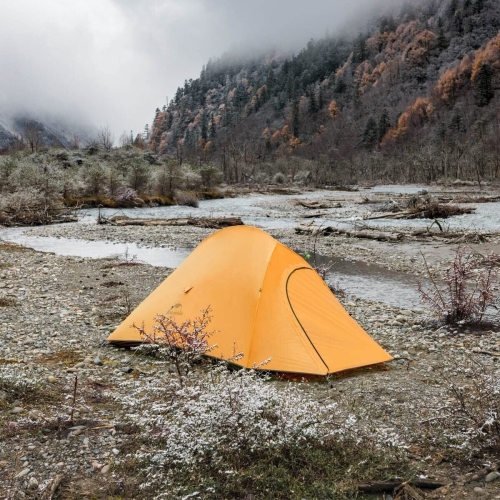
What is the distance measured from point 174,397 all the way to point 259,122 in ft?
580

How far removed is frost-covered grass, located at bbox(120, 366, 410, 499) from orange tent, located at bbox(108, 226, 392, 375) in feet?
4.59

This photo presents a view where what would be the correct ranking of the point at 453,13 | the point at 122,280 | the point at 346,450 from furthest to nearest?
the point at 453,13 → the point at 122,280 → the point at 346,450

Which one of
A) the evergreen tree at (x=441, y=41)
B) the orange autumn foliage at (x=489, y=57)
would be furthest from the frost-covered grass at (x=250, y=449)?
the evergreen tree at (x=441, y=41)

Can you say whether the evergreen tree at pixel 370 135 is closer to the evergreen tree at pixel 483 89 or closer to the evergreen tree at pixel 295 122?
the evergreen tree at pixel 295 122

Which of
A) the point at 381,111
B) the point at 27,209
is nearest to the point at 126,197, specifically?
the point at 27,209

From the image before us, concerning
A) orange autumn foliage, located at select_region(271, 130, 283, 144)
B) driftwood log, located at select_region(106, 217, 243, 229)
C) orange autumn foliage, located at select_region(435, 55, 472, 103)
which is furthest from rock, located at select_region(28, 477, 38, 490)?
orange autumn foliage, located at select_region(271, 130, 283, 144)

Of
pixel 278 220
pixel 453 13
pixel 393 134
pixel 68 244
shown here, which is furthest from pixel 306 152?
pixel 68 244

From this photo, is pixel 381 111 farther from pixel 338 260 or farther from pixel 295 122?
pixel 338 260

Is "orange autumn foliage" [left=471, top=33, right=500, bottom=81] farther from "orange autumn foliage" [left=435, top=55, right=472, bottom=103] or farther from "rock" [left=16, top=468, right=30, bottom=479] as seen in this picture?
"rock" [left=16, top=468, right=30, bottom=479]

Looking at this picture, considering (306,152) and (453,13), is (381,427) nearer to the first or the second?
(306,152)

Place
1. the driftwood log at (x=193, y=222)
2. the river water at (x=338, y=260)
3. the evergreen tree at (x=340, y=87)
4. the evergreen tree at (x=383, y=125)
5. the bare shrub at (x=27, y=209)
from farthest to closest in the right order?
1. the evergreen tree at (x=340, y=87)
2. the evergreen tree at (x=383, y=125)
3. the bare shrub at (x=27, y=209)
4. the driftwood log at (x=193, y=222)
5. the river water at (x=338, y=260)

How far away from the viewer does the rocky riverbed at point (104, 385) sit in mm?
3365

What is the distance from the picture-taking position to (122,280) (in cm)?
1138

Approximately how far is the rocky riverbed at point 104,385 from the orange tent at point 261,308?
336 millimetres
